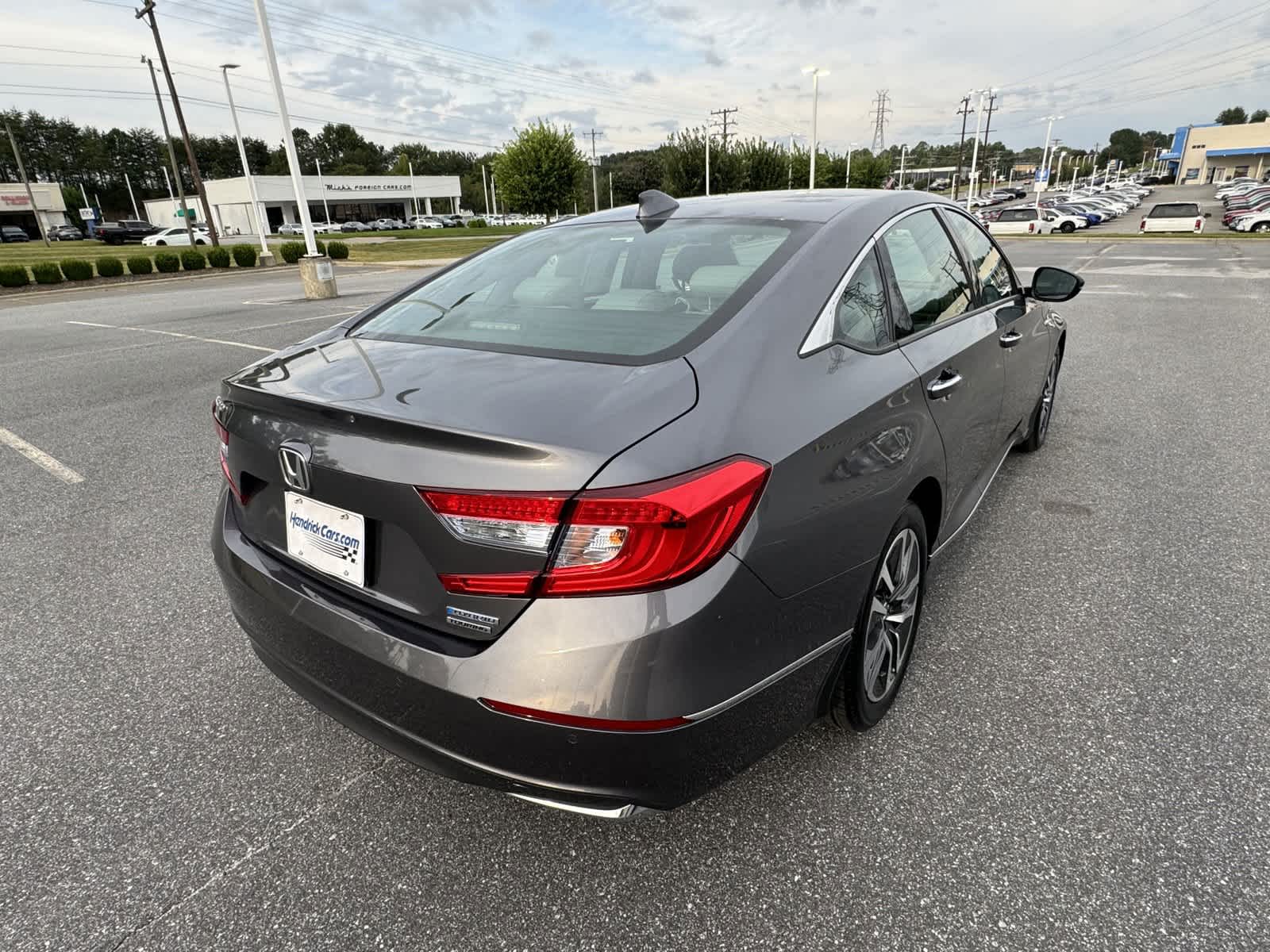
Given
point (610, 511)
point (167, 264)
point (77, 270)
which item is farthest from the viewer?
point (167, 264)

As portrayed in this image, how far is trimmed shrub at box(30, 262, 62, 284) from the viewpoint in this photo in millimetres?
20766

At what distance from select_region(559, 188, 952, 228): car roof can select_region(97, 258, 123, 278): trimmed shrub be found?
85.9ft

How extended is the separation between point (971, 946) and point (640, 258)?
208 centimetres

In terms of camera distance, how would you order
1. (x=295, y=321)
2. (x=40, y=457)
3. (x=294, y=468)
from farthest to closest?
(x=295, y=321) < (x=40, y=457) < (x=294, y=468)

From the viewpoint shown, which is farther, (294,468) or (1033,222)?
(1033,222)

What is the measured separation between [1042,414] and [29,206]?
101 meters

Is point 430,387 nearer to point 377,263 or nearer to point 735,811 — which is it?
point 735,811

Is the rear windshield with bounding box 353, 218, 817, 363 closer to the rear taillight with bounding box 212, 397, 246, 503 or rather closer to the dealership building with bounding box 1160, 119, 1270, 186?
the rear taillight with bounding box 212, 397, 246, 503

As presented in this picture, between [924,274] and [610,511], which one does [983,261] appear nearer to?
[924,274]

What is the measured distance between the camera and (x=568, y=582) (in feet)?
4.57

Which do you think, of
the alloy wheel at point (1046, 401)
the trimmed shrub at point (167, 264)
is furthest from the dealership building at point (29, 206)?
the alloy wheel at point (1046, 401)

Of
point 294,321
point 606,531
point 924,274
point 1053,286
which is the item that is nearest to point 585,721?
point 606,531

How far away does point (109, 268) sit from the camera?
23.0m

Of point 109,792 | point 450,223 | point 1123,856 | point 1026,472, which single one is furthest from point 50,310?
point 450,223
